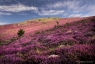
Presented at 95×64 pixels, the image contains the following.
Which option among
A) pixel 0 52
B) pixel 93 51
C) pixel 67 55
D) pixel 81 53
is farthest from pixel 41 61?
pixel 0 52

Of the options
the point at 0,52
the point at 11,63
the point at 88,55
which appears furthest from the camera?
the point at 0,52

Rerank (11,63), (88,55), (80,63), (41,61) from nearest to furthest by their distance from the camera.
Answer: (80,63) → (88,55) → (41,61) → (11,63)

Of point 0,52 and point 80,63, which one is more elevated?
point 80,63

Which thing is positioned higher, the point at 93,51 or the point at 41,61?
the point at 93,51

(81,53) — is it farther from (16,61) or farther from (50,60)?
(16,61)

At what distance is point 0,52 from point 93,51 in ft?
26.7

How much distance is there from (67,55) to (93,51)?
1.28m

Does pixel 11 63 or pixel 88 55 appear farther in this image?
pixel 11 63

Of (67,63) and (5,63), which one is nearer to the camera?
(67,63)

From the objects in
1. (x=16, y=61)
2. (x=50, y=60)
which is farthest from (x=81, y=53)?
(x=16, y=61)

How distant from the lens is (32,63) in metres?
7.74

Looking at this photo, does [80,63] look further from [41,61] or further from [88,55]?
[41,61]

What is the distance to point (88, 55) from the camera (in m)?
6.93

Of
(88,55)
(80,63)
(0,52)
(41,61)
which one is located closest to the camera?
(80,63)
